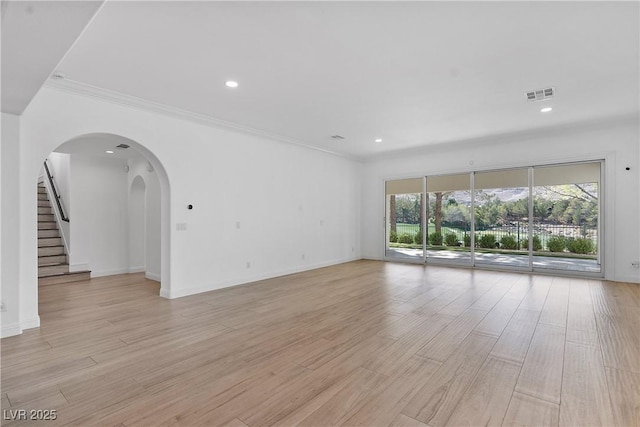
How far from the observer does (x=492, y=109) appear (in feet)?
15.7

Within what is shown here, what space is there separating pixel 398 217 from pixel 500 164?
286 cm

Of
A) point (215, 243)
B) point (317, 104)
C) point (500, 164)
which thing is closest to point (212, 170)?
point (215, 243)

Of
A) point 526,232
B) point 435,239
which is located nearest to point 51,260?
point 435,239

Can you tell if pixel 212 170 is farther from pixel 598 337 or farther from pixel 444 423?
pixel 598 337

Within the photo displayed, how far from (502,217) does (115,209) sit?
9.18 metres

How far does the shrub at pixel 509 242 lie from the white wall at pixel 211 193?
414cm

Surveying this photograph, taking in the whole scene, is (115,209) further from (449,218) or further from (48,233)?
(449,218)

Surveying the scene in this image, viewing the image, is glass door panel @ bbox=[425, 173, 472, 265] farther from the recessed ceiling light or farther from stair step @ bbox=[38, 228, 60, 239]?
stair step @ bbox=[38, 228, 60, 239]

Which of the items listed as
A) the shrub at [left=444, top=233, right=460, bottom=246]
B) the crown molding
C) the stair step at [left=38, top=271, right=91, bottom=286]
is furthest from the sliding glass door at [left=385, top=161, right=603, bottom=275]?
the stair step at [left=38, top=271, right=91, bottom=286]

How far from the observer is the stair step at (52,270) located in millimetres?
5906

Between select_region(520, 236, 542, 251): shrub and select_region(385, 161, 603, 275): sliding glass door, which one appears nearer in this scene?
select_region(385, 161, 603, 275): sliding glass door

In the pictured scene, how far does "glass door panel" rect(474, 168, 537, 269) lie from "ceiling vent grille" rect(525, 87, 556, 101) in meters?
2.96

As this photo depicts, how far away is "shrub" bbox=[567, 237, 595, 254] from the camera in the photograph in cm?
625

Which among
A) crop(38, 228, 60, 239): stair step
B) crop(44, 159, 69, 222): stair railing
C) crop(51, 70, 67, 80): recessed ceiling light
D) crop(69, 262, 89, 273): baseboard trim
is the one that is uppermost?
crop(51, 70, 67, 80): recessed ceiling light
